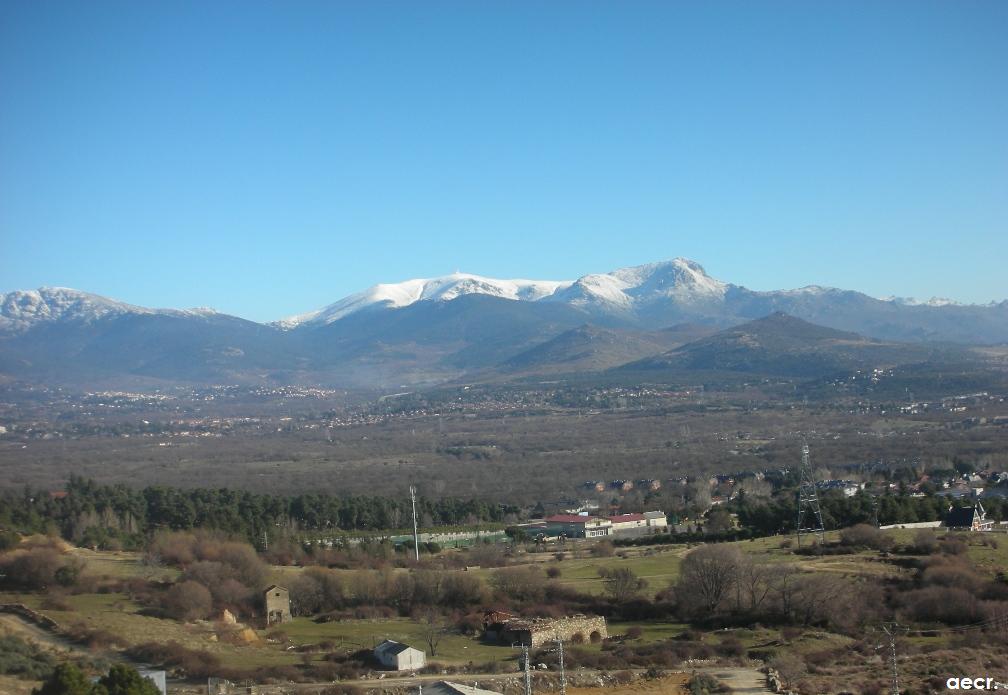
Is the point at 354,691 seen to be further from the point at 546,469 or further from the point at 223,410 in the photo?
the point at 223,410

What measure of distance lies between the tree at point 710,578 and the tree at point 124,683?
574 inches

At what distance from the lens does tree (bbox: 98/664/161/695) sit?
17312 mm

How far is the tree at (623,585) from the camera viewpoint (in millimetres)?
29922

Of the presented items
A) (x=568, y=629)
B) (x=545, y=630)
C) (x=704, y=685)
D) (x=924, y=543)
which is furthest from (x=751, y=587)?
(x=704, y=685)

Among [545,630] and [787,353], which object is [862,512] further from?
[787,353]

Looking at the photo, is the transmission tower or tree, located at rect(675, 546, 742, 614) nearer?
tree, located at rect(675, 546, 742, 614)

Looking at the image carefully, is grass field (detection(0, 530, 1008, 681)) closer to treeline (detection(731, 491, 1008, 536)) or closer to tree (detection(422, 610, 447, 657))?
tree (detection(422, 610, 447, 657))

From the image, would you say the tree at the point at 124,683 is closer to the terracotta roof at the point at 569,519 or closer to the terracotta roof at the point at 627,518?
the terracotta roof at the point at 569,519

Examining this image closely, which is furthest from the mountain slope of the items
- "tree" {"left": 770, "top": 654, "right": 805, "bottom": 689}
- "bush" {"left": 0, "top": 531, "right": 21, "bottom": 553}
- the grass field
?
"tree" {"left": 770, "top": 654, "right": 805, "bottom": 689}

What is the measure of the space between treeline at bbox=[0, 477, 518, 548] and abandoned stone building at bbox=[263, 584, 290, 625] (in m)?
11.4

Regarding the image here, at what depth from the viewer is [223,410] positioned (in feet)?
553

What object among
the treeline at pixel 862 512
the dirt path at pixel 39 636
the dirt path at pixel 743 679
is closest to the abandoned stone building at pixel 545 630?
the dirt path at pixel 743 679

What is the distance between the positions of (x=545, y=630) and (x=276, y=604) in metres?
7.05

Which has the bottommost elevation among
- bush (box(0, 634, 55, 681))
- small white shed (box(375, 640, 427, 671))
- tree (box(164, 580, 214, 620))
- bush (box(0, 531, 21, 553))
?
small white shed (box(375, 640, 427, 671))
